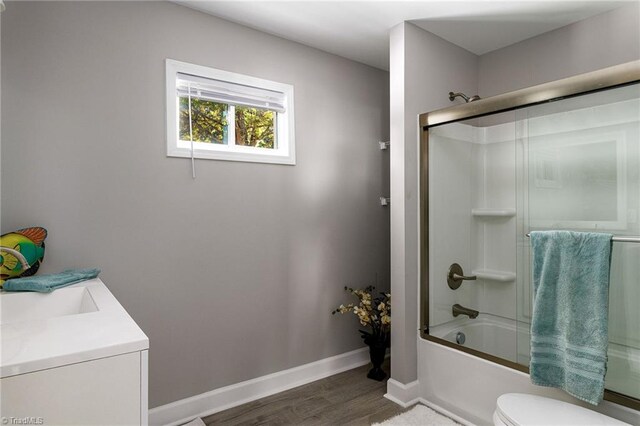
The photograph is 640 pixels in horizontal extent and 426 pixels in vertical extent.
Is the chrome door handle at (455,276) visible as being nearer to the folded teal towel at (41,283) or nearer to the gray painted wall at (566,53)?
the gray painted wall at (566,53)

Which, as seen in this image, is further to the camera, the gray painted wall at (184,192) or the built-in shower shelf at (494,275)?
the built-in shower shelf at (494,275)

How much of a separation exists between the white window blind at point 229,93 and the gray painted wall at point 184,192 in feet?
0.35

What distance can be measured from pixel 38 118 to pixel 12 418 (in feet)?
5.02

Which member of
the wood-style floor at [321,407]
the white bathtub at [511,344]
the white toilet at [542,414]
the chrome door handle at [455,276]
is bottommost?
the wood-style floor at [321,407]

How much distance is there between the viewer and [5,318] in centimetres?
137

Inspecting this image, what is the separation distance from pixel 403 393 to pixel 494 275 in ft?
3.03

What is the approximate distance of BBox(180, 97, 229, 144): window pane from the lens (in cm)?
229

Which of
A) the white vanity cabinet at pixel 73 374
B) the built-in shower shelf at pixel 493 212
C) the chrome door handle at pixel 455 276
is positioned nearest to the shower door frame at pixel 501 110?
the chrome door handle at pixel 455 276

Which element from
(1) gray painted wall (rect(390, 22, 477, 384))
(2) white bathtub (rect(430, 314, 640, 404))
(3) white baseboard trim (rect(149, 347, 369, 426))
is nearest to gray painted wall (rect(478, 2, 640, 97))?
(1) gray painted wall (rect(390, 22, 477, 384))

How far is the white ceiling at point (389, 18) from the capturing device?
7.27ft

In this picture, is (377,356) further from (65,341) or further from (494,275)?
(65,341)

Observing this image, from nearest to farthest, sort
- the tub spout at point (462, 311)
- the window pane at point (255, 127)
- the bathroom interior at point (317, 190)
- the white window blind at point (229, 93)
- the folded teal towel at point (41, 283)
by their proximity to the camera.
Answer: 1. the folded teal towel at point (41, 283)
2. the bathroom interior at point (317, 190)
3. the white window blind at point (229, 93)
4. the tub spout at point (462, 311)
5. the window pane at point (255, 127)

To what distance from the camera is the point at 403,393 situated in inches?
94.3

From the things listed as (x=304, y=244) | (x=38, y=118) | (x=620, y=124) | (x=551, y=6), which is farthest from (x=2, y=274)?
(x=551, y=6)
